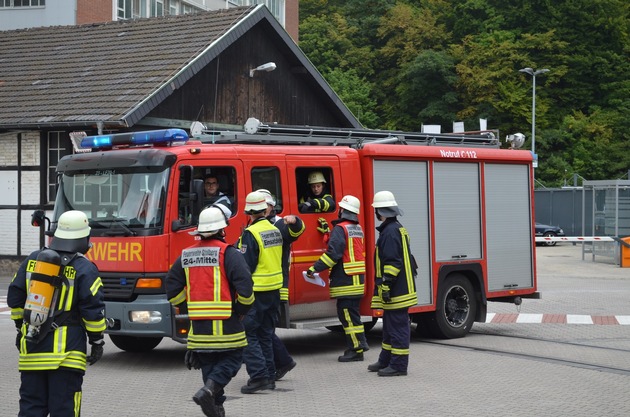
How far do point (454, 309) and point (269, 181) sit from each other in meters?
3.52

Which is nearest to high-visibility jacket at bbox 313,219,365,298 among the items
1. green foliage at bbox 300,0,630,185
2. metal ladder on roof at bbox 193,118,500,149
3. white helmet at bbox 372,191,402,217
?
white helmet at bbox 372,191,402,217

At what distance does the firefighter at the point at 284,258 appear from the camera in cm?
1075

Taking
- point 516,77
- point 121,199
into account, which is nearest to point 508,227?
point 121,199

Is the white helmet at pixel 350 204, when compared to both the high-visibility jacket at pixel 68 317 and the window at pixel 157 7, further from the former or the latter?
the window at pixel 157 7

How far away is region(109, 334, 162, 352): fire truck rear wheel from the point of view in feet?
42.4

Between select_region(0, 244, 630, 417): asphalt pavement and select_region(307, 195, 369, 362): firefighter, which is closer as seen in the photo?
select_region(0, 244, 630, 417): asphalt pavement

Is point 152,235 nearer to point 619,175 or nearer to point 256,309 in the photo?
point 256,309

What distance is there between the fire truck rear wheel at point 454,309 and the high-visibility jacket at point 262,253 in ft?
13.2

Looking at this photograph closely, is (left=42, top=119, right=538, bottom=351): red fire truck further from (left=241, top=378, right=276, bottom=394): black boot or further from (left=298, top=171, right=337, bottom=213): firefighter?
(left=241, top=378, right=276, bottom=394): black boot

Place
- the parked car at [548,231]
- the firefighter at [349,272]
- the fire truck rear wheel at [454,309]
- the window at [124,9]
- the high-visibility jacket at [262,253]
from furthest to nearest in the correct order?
1. the parked car at [548,231]
2. the window at [124,9]
3. the fire truck rear wheel at [454,309]
4. the firefighter at [349,272]
5. the high-visibility jacket at [262,253]

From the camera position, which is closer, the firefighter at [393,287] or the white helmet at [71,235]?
the white helmet at [71,235]

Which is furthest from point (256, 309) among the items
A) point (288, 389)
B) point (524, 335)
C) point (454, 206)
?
point (524, 335)

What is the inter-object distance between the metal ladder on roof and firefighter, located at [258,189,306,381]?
1.54 meters

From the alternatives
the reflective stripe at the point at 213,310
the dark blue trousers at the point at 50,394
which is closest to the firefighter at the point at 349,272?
the reflective stripe at the point at 213,310
